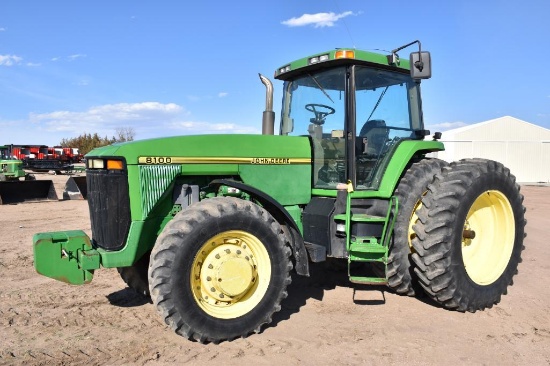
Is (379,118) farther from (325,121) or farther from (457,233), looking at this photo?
(457,233)

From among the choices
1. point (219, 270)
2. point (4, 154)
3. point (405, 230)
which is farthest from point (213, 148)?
point (4, 154)

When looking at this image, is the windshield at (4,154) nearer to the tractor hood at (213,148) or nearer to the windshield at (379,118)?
the tractor hood at (213,148)

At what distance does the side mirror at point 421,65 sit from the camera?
4488mm

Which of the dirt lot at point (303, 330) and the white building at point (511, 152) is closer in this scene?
the dirt lot at point (303, 330)

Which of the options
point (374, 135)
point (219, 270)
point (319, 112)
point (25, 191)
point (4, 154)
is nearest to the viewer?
point (219, 270)

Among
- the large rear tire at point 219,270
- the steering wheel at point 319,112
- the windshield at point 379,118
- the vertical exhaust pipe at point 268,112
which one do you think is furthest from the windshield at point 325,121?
the large rear tire at point 219,270

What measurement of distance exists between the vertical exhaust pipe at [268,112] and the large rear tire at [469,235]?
6.21 ft

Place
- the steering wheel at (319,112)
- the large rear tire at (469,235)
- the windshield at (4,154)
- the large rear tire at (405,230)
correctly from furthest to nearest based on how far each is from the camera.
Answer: the windshield at (4,154), the steering wheel at (319,112), the large rear tire at (405,230), the large rear tire at (469,235)

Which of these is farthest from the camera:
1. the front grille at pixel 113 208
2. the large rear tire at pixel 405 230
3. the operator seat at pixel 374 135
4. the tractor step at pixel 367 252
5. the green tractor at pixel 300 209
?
the operator seat at pixel 374 135

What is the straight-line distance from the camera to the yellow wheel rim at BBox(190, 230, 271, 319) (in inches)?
151

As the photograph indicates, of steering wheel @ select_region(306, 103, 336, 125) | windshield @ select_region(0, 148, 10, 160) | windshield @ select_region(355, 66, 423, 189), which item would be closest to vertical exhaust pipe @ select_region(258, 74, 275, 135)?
steering wheel @ select_region(306, 103, 336, 125)

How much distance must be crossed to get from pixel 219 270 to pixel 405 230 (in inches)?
75.7

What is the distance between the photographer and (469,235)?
190 inches

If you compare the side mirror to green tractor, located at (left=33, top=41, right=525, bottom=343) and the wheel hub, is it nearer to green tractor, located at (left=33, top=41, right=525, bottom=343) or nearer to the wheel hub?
green tractor, located at (left=33, top=41, right=525, bottom=343)
